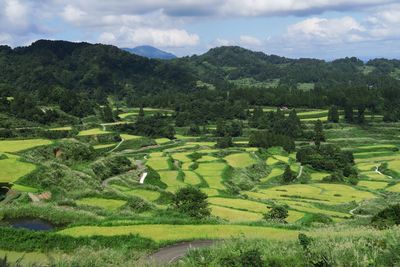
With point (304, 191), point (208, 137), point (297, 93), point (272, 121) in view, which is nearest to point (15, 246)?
point (304, 191)

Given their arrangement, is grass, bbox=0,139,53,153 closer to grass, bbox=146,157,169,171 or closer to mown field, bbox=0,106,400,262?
mown field, bbox=0,106,400,262

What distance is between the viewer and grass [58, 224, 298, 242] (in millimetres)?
20453

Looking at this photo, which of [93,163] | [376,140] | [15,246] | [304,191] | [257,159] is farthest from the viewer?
[376,140]

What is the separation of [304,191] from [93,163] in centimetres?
2338

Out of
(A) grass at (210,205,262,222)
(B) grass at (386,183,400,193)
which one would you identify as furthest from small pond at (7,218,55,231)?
(B) grass at (386,183,400,193)

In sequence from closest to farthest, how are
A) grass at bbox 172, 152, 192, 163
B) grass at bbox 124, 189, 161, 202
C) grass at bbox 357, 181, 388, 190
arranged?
grass at bbox 124, 189, 161, 202, grass at bbox 357, 181, 388, 190, grass at bbox 172, 152, 192, 163

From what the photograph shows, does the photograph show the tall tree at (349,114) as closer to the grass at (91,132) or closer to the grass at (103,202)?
the grass at (91,132)

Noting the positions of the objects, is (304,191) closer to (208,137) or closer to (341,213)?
(341,213)

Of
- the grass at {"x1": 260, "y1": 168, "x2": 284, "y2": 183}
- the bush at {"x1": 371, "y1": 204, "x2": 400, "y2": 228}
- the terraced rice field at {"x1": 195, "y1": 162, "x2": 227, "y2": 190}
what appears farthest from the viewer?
the grass at {"x1": 260, "y1": 168, "x2": 284, "y2": 183}

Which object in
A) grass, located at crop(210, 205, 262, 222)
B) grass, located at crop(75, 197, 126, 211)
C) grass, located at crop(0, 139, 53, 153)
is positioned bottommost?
grass, located at crop(210, 205, 262, 222)

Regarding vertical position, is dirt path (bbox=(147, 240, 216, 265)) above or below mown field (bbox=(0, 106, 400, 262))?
above

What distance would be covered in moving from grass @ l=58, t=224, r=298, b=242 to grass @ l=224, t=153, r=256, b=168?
4306 cm

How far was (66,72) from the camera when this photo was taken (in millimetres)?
195250

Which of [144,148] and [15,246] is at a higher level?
[15,246]
